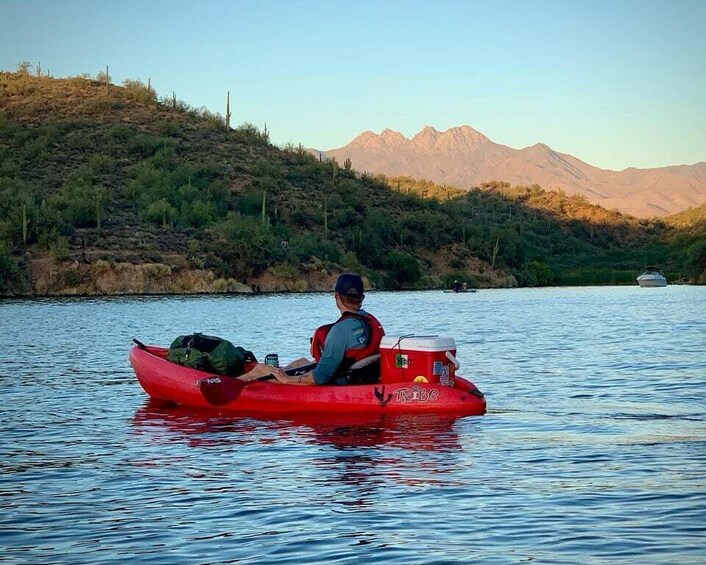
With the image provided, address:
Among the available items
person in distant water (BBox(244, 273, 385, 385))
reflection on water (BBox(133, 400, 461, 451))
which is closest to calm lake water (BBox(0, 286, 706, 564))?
reflection on water (BBox(133, 400, 461, 451))

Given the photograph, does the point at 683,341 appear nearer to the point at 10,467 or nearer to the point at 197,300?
the point at 10,467

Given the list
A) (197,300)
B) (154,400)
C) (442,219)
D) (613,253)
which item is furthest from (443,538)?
(613,253)

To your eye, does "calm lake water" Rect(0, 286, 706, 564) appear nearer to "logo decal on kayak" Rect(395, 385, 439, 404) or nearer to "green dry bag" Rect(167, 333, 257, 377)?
"logo decal on kayak" Rect(395, 385, 439, 404)

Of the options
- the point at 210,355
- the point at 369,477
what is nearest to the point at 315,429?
the point at 210,355

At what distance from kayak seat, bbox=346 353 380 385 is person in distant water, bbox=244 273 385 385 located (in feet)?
0.16

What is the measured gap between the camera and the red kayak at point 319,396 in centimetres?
1370

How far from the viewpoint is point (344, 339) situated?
13.8m

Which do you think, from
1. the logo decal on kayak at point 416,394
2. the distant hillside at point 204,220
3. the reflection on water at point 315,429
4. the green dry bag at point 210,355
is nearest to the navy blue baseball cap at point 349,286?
the logo decal on kayak at point 416,394

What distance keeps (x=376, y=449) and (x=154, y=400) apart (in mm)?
5862

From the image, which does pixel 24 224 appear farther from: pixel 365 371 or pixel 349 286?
pixel 349 286

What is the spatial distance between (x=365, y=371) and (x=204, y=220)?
69160 mm

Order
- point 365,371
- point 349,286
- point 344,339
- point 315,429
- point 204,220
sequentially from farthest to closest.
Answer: point 204,220
point 365,371
point 344,339
point 349,286
point 315,429

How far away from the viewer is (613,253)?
13150 centimetres

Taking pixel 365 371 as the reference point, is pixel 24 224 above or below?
above
